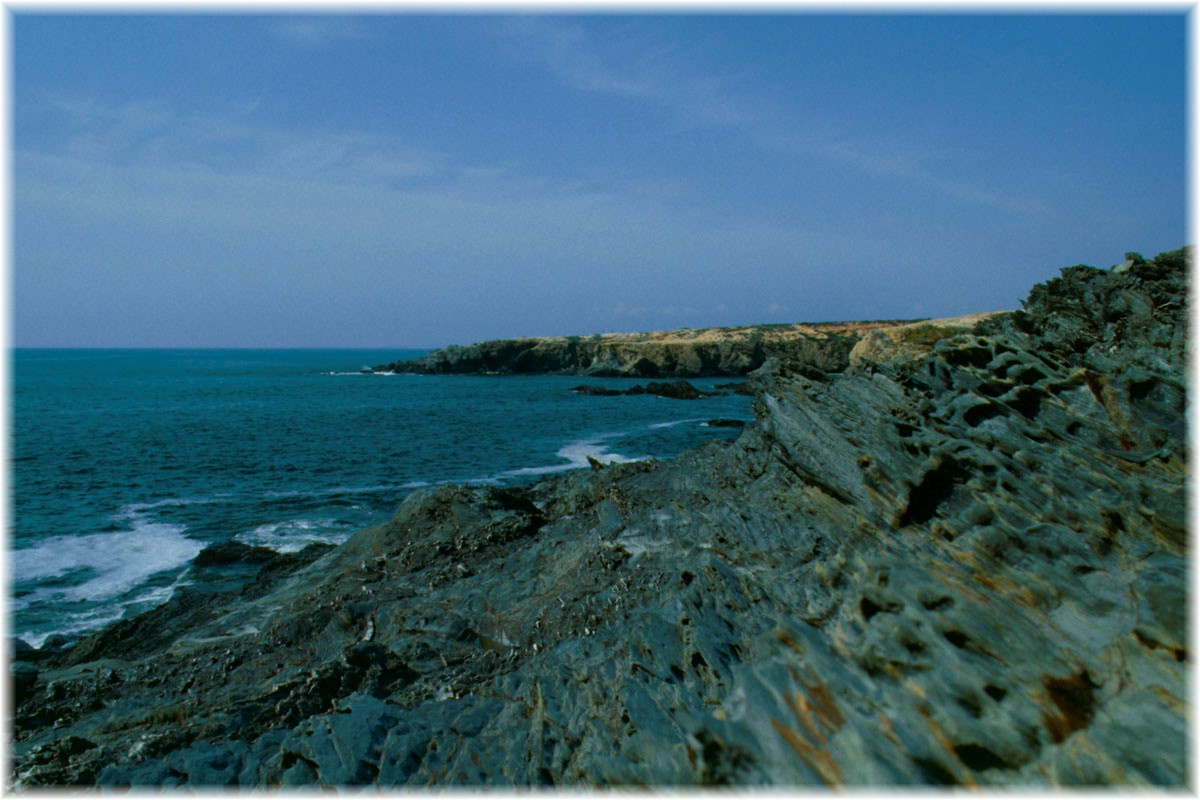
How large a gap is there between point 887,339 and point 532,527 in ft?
169

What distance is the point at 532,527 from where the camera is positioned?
2686cm

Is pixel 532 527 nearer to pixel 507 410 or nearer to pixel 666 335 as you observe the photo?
pixel 507 410

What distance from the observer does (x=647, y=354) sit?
443 feet

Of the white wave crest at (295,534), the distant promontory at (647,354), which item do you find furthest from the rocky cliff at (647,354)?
the white wave crest at (295,534)

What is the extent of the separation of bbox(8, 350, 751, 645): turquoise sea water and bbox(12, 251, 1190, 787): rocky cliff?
660 cm

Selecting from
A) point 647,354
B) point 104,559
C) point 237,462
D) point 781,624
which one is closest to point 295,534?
point 104,559

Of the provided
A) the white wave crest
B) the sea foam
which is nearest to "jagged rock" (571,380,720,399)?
the white wave crest

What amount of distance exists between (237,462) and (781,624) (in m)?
49.8

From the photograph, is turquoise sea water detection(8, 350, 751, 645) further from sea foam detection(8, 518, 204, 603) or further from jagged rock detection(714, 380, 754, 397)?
jagged rock detection(714, 380, 754, 397)

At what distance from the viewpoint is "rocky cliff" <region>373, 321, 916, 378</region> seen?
5049 inches

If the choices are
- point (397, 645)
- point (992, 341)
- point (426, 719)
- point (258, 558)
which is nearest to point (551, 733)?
point (426, 719)

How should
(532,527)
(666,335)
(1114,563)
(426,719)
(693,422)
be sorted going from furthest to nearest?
(666,335) < (693,422) < (532,527) < (426,719) < (1114,563)

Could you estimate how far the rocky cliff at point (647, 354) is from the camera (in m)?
128

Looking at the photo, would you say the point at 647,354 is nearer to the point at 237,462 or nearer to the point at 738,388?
the point at 738,388
